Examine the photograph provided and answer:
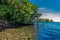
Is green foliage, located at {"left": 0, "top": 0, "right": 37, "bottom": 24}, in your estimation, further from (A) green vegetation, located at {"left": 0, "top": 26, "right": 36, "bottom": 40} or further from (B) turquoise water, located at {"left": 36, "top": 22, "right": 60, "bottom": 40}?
(A) green vegetation, located at {"left": 0, "top": 26, "right": 36, "bottom": 40}

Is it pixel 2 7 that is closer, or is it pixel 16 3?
pixel 2 7

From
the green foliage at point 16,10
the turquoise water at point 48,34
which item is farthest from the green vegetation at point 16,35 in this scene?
the green foliage at point 16,10

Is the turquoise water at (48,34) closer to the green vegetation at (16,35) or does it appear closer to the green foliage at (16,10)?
the green vegetation at (16,35)

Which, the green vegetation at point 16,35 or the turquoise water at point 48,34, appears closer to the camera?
the green vegetation at point 16,35

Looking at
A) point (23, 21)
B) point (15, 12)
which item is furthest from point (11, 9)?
point (23, 21)

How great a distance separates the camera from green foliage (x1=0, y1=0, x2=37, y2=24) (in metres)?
35.6

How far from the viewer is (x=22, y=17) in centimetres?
3800

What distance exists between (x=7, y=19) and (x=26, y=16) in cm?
352

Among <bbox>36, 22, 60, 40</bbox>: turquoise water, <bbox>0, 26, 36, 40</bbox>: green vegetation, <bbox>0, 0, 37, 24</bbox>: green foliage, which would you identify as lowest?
<bbox>36, 22, 60, 40</bbox>: turquoise water

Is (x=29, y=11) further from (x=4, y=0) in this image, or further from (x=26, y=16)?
(x=4, y=0)

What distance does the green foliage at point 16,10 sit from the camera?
3562 cm

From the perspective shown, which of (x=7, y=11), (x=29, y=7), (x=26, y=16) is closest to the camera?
(x=7, y=11)

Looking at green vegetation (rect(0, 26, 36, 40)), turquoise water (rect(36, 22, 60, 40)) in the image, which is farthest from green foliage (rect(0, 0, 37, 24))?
green vegetation (rect(0, 26, 36, 40))

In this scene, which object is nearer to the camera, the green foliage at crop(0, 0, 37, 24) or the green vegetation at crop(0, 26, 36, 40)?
the green vegetation at crop(0, 26, 36, 40)
